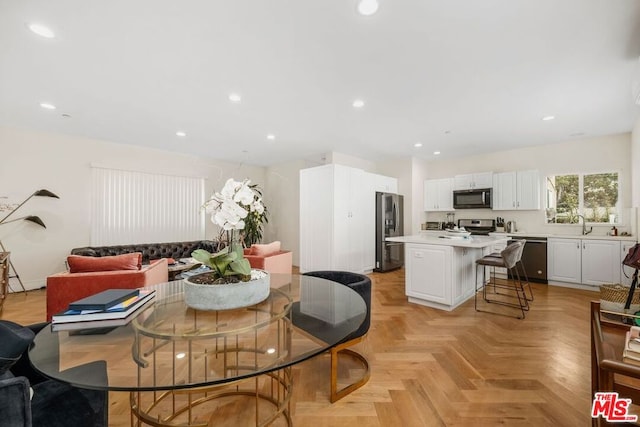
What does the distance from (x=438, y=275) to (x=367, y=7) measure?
286 centimetres

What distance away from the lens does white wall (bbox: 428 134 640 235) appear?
14.0 feet

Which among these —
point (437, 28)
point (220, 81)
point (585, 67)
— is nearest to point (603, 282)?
point (585, 67)

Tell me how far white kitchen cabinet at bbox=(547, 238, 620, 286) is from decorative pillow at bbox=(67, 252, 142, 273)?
597 cm

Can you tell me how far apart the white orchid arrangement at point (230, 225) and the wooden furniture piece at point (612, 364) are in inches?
57.2

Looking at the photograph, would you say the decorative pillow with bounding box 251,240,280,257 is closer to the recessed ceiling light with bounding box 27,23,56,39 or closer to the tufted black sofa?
the tufted black sofa

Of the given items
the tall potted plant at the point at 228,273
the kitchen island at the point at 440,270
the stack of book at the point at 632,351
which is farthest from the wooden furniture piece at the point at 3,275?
the stack of book at the point at 632,351

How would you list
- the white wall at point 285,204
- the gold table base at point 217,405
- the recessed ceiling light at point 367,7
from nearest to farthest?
the gold table base at point 217,405
the recessed ceiling light at point 367,7
the white wall at point 285,204

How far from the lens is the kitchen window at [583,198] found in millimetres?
4426

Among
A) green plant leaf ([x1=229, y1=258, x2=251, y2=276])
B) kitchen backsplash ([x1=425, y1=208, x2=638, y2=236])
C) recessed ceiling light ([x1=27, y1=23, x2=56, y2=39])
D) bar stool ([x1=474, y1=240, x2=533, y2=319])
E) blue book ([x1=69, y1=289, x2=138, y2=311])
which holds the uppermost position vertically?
recessed ceiling light ([x1=27, y1=23, x2=56, y2=39])

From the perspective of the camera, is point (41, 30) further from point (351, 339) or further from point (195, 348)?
point (351, 339)

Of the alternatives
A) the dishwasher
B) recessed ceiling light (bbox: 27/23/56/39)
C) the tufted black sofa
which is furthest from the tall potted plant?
the dishwasher

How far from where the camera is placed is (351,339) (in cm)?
182

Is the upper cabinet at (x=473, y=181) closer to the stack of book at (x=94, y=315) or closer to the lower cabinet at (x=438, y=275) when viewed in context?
the lower cabinet at (x=438, y=275)

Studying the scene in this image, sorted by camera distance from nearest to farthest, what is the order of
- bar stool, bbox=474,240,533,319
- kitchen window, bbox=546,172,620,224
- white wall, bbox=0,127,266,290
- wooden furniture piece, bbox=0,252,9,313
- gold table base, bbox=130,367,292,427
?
gold table base, bbox=130,367,292,427, bar stool, bbox=474,240,533,319, wooden furniture piece, bbox=0,252,9,313, white wall, bbox=0,127,266,290, kitchen window, bbox=546,172,620,224
